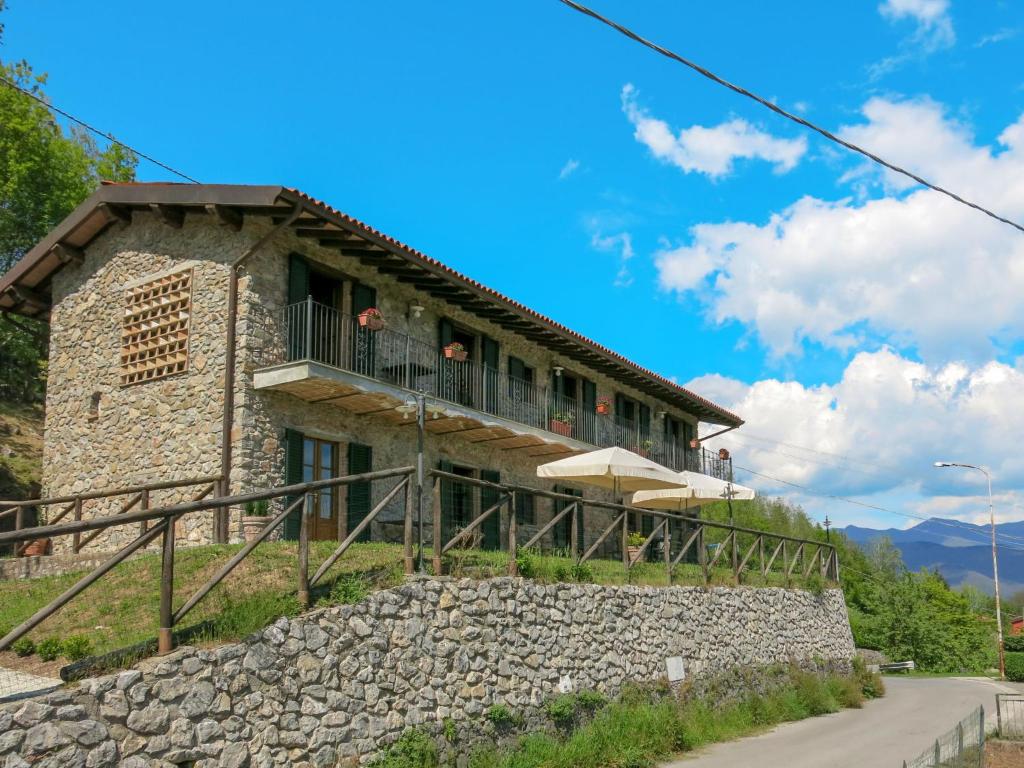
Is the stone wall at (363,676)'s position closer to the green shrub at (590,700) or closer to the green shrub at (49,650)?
the green shrub at (590,700)

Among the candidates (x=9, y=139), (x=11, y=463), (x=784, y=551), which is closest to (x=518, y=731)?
(x=784, y=551)

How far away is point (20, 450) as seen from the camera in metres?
24.8

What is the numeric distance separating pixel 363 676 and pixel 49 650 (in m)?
2.73

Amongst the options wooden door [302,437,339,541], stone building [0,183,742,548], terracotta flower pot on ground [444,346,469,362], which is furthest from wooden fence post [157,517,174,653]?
terracotta flower pot on ground [444,346,469,362]

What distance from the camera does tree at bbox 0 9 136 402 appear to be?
26500 millimetres

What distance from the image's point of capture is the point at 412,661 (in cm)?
945

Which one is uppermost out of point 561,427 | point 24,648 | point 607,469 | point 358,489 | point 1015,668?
point 561,427

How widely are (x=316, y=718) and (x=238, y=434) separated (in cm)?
657

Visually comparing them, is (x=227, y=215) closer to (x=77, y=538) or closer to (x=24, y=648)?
(x=77, y=538)

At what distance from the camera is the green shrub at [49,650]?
7.61m

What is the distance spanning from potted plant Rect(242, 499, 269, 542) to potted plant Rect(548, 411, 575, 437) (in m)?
8.47

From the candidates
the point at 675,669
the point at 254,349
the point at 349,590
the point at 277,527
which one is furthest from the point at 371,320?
the point at 675,669

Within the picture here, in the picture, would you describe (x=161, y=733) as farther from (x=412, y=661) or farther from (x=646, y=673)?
(x=646, y=673)

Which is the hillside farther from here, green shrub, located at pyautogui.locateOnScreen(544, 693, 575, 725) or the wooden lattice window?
green shrub, located at pyautogui.locateOnScreen(544, 693, 575, 725)
